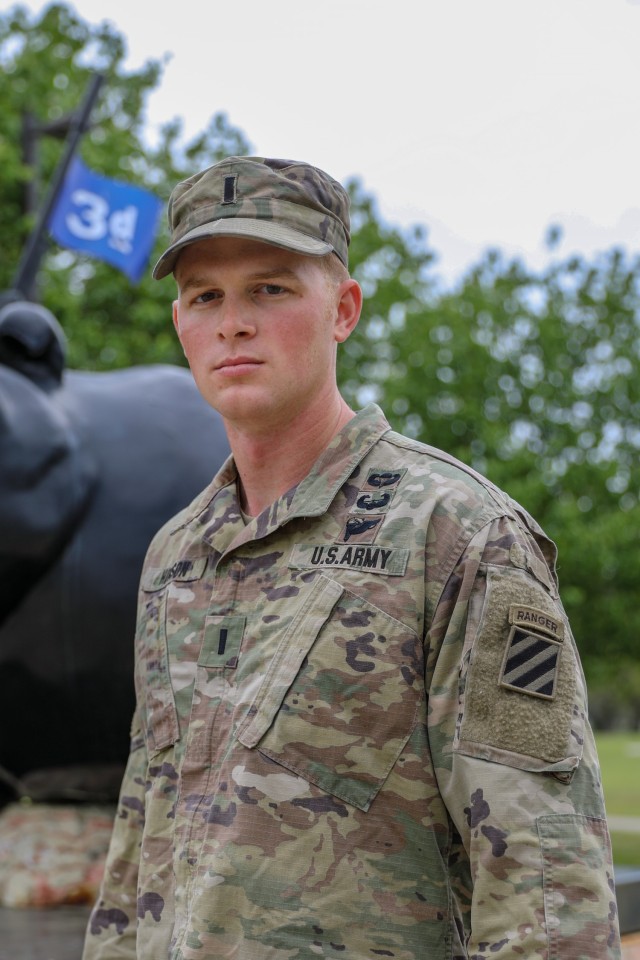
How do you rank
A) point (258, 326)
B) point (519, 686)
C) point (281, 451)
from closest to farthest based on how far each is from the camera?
1. point (519, 686)
2. point (258, 326)
3. point (281, 451)

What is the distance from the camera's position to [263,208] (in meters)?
1.78

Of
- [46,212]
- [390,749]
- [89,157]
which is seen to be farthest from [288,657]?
[89,157]

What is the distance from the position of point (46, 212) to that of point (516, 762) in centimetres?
764

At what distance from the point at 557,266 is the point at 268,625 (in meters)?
15.6

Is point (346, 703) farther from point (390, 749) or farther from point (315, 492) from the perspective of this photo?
point (315, 492)

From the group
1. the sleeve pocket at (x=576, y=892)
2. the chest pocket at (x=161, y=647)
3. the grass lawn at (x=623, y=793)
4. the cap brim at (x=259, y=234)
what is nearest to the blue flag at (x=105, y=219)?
the grass lawn at (x=623, y=793)

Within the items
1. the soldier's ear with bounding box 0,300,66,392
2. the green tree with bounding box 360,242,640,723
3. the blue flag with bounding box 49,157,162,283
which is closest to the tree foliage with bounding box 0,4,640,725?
the green tree with bounding box 360,242,640,723

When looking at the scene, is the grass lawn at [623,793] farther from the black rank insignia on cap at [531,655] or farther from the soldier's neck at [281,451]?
the black rank insignia on cap at [531,655]

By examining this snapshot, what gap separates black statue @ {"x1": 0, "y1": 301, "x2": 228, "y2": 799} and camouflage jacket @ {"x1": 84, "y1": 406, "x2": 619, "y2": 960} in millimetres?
3363

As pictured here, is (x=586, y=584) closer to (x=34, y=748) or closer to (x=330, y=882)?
(x=34, y=748)

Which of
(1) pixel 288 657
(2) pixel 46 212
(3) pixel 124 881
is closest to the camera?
(1) pixel 288 657

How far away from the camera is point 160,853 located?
1.84m

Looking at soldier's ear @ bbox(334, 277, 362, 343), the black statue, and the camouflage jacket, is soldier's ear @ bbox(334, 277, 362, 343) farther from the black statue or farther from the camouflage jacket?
the black statue

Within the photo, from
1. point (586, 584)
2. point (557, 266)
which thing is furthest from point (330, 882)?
point (557, 266)
